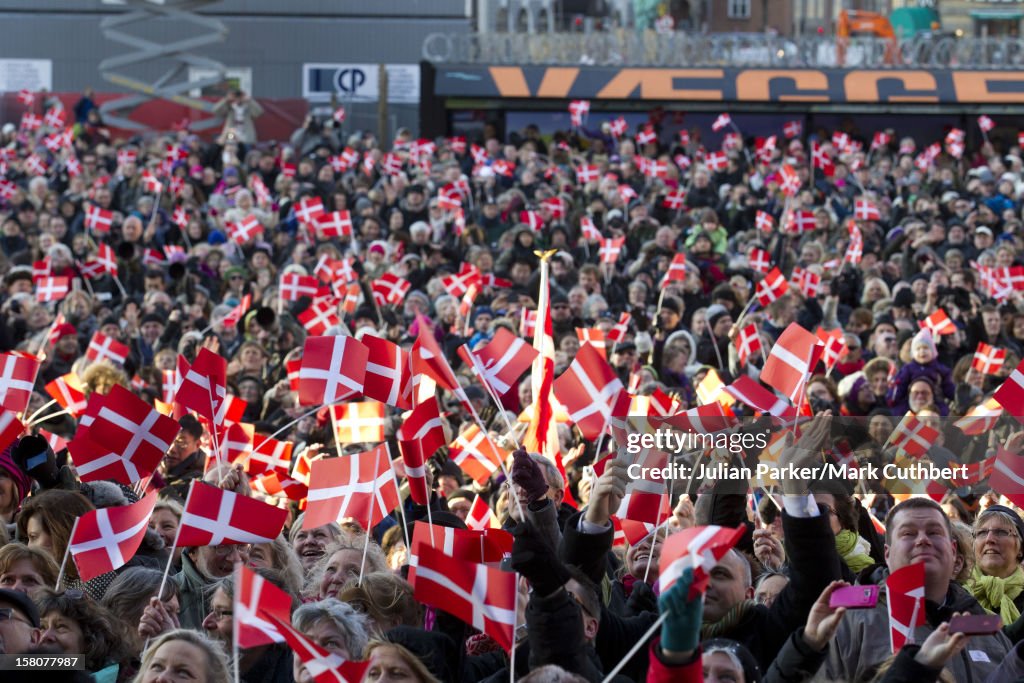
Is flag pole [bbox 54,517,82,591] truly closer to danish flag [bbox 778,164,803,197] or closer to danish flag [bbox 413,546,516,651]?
danish flag [bbox 413,546,516,651]

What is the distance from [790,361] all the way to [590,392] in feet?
3.56

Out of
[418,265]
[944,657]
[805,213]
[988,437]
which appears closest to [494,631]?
[944,657]

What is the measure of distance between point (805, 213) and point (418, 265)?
532 cm

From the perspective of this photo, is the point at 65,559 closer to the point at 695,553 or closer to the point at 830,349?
the point at 695,553

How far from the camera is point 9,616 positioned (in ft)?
18.9

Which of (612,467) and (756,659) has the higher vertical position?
(612,467)

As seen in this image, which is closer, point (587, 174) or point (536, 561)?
point (536, 561)

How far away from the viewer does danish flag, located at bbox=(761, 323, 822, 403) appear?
9.68m

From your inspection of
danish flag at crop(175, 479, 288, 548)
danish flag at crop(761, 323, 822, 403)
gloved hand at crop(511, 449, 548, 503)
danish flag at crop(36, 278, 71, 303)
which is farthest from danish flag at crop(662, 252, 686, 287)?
gloved hand at crop(511, 449, 548, 503)

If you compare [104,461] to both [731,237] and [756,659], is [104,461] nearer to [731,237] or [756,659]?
[756,659]

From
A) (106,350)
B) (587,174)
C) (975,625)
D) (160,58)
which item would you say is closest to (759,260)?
(587,174)

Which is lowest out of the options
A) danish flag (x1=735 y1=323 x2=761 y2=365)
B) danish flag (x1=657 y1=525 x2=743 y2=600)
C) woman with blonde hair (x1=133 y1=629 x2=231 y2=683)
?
danish flag (x1=735 y1=323 x2=761 y2=365)

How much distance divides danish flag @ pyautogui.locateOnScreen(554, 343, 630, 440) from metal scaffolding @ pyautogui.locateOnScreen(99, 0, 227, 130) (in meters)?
23.0

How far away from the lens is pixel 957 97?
103 ft
